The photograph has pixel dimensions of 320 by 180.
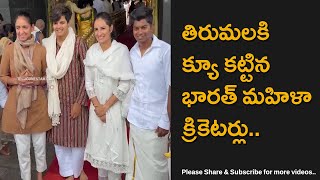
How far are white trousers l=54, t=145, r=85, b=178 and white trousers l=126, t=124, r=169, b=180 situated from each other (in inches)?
23.6

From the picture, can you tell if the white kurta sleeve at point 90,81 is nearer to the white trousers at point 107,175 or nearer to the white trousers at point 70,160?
the white trousers at point 70,160

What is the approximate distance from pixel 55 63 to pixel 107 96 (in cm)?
53

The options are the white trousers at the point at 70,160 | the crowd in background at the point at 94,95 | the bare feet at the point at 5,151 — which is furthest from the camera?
the bare feet at the point at 5,151

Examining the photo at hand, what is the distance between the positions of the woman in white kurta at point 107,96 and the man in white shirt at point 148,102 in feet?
0.29

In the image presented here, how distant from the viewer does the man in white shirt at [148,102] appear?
294cm

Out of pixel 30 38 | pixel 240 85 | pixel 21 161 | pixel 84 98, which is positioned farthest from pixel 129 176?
pixel 240 85

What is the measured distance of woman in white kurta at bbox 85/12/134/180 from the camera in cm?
314

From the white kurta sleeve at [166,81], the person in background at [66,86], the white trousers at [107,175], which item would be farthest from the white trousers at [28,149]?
the white kurta sleeve at [166,81]

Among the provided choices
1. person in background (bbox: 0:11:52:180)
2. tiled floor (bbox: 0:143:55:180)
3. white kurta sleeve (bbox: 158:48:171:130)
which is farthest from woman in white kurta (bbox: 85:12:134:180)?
tiled floor (bbox: 0:143:55:180)

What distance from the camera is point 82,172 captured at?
3756 millimetres

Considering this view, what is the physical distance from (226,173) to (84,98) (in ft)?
5.74

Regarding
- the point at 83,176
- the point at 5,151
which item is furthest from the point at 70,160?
the point at 5,151

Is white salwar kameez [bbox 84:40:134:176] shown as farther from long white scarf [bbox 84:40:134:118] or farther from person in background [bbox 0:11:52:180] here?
person in background [bbox 0:11:52:180]

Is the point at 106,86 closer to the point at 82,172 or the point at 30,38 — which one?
the point at 30,38
